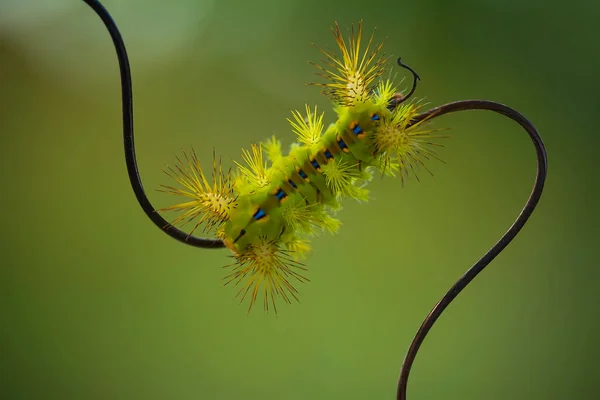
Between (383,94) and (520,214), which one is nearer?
(520,214)

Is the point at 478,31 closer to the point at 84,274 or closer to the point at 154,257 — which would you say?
the point at 154,257

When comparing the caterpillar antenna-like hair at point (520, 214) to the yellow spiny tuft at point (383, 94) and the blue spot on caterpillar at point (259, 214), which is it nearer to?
the yellow spiny tuft at point (383, 94)

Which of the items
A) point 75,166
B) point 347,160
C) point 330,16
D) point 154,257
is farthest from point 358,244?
point 347,160

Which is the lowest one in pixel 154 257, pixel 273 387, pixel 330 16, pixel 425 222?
pixel 273 387

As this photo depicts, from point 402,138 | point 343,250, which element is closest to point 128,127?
point 402,138

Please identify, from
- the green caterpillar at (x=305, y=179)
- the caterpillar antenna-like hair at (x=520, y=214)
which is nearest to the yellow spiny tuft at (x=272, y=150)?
the green caterpillar at (x=305, y=179)

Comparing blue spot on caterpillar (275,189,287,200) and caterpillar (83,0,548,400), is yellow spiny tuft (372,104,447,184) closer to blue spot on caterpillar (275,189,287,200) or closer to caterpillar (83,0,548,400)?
caterpillar (83,0,548,400)

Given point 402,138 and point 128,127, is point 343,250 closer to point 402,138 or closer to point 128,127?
point 402,138
